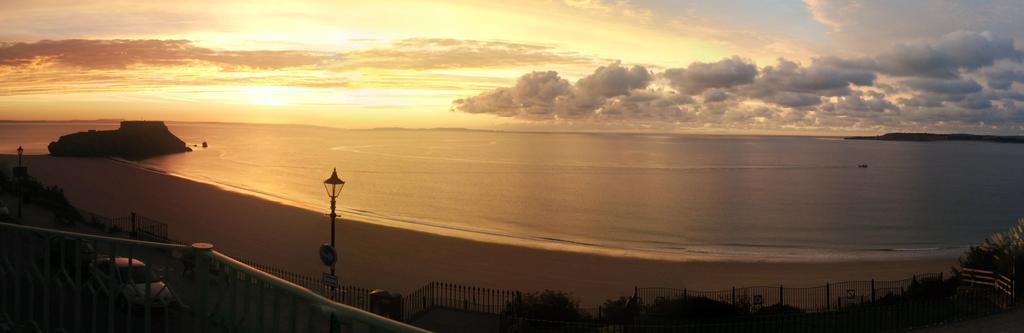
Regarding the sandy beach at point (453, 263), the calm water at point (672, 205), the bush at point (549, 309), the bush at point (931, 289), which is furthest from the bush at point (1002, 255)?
the calm water at point (672, 205)

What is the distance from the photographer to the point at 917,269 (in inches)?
1399

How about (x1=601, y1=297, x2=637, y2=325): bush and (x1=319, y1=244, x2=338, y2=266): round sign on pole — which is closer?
(x1=319, y1=244, x2=338, y2=266): round sign on pole

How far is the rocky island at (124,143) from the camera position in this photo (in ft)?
383

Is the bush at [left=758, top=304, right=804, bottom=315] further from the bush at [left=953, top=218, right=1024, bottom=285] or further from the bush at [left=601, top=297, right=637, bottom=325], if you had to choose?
the bush at [left=953, top=218, right=1024, bottom=285]

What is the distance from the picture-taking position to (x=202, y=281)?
174 inches

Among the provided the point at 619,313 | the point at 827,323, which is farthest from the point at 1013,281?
the point at 619,313

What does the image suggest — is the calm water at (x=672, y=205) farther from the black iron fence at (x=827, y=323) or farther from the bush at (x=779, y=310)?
the black iron fence at (x=827, y=323)

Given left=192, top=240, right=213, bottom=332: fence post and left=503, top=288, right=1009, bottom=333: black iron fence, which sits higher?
left=192, top=240, right=213, bottom=332: fence post

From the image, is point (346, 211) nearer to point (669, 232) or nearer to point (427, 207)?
point (427, 207)

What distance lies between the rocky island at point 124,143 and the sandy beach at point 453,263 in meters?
76.8

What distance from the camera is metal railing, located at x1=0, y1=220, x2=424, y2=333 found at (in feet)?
12.0

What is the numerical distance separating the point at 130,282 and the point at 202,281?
1.00 m

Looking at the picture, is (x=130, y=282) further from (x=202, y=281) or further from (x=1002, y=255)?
(x=1002, y=255)

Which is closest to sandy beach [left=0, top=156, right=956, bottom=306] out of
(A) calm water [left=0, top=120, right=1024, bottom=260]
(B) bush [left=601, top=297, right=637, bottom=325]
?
(A) calm water [left=0, top=120, right=1024, bottom=260]
